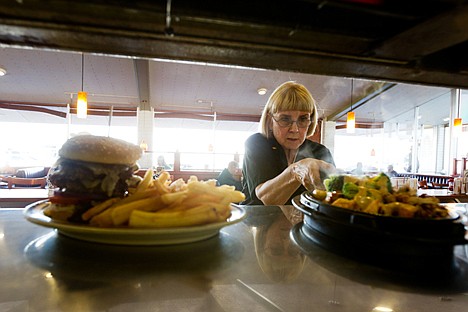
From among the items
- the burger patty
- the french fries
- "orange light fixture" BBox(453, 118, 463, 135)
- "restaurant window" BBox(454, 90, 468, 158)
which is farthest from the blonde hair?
"restaurant window" BBox(454, 90, 468, 158)

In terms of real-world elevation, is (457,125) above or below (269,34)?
above

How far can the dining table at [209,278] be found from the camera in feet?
1.18

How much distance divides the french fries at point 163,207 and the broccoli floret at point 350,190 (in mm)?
300

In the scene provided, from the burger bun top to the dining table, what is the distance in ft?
0.58

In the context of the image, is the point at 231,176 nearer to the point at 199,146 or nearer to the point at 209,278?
the point at 209,278

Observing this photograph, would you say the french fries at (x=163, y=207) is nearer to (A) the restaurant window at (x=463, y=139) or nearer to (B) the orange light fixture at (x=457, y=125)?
(B) the orange light fixture at (x=457, y=125)

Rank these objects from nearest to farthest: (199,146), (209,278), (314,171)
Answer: (209,278) → (314,171) → (199,146)

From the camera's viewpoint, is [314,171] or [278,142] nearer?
[314,171]

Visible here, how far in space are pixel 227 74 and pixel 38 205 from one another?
588 centimetres

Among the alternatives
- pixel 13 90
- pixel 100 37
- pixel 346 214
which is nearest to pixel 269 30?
pixel 100 37

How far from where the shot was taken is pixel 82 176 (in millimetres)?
588

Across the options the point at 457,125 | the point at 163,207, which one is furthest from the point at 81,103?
the point at 457,125

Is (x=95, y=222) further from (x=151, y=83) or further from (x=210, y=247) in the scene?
(x=151, y=83)

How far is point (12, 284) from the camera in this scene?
0.39m
